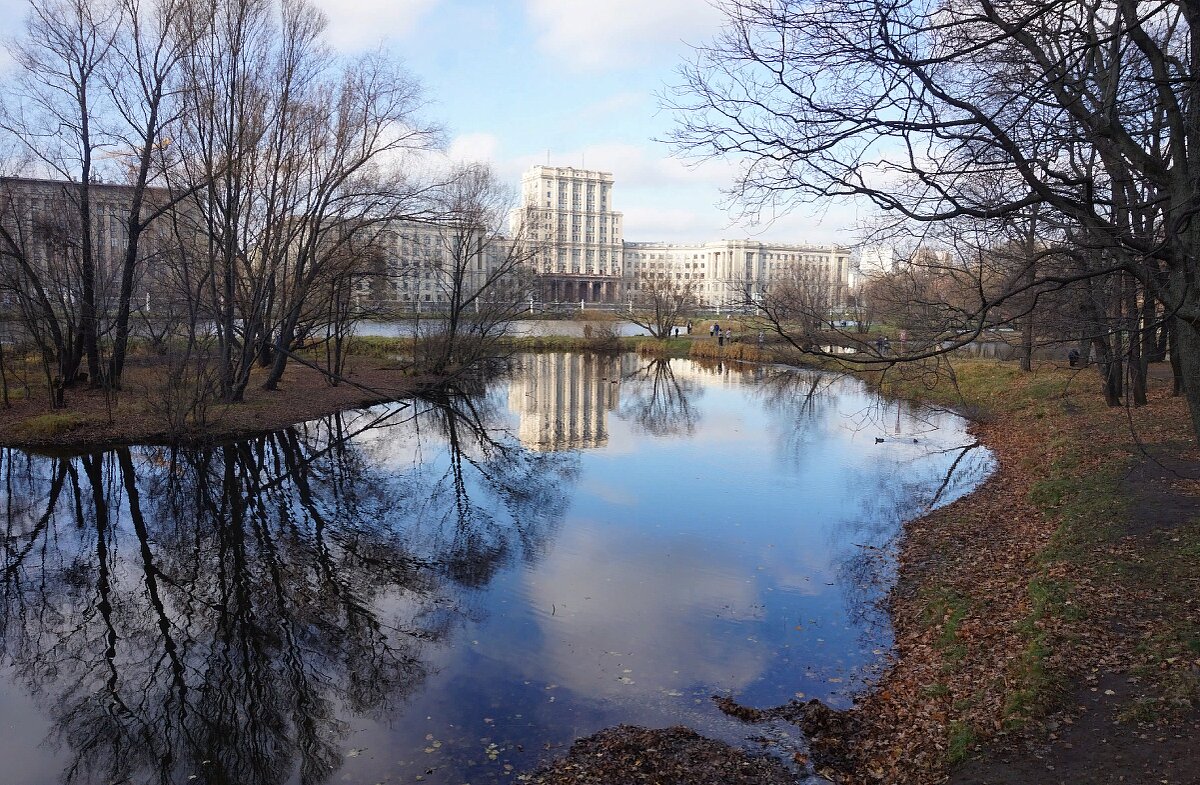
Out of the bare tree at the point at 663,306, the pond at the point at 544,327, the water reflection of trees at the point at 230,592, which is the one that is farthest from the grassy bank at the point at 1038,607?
the bare tree at the point at 663,306

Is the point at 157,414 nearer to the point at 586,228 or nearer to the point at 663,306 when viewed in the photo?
the point at 663,306

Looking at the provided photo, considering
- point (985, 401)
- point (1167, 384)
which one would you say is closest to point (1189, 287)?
point (1167, 384)

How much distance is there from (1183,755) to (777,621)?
455 centimetres

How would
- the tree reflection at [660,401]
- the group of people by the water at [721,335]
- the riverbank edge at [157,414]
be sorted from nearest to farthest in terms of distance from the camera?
the riverbank edge at [157,414]
the tree reflection at [660,401]
the group of people by the water at [721,335]

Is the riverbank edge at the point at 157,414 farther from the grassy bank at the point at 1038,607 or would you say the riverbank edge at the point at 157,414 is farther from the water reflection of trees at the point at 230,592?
the grassy bank at the point at 1038,607

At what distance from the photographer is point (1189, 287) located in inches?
243

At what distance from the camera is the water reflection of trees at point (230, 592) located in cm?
694

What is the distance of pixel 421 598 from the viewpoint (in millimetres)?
9984

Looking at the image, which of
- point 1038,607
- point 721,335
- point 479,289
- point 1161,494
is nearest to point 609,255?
point 721,335

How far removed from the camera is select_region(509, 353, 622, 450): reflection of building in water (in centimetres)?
2169

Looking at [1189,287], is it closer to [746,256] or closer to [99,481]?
[99,481]

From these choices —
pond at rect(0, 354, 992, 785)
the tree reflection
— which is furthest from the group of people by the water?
pond at rect(0, 354, 992, 785)

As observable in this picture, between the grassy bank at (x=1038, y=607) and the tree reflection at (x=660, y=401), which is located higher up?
the tree reflection at (x=660, y=401)

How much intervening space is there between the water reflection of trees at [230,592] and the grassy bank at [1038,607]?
180 inches
